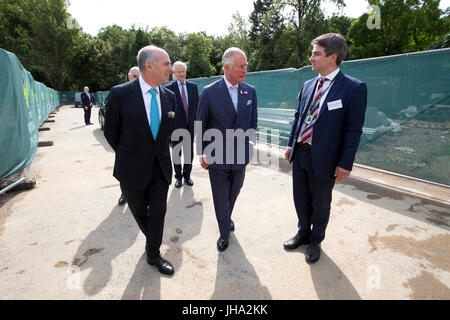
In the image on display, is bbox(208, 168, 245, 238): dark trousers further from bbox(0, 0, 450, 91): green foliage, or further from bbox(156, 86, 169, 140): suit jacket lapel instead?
bbox(0, 0, 450, 91): green foliage

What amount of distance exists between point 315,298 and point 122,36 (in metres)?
48.3

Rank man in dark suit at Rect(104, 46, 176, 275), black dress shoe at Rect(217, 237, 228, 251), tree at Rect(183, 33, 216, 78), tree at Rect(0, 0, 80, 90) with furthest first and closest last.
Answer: tree at Rect(183, 33, 216, 78)
tree at Rect(0, 0, 80, 90)
black dress shoe at Rect(217, 237, 228, 251)
man in dark suit at Rect(104, 46, 176, 275)

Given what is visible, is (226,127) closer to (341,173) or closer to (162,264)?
(341,173)

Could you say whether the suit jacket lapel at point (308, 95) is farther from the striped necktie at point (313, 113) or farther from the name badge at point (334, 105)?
the name badge at point (334, 105)

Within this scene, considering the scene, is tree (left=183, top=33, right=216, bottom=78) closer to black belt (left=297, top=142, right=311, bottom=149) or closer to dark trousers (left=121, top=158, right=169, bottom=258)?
black belt (left=297, top=142, right=311, bottom=149)

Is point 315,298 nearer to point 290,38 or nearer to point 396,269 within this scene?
point 396,269

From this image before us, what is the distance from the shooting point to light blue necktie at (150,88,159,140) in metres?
1.99

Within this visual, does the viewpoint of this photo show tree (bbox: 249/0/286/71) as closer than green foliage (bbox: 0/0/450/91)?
No

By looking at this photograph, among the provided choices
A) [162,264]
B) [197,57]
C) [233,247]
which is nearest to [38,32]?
[197,57]

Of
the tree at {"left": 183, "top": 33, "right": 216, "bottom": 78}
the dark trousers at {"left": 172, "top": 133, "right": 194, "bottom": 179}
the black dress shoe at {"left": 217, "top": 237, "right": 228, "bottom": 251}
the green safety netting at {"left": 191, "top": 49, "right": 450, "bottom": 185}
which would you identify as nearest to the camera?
the black dress shoe at {"left": 217, "top": 237, "right": 228, "bottom": 251}

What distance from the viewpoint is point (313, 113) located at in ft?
7.40

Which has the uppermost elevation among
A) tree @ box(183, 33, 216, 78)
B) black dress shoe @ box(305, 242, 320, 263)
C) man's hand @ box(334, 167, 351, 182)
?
tree @ box(183, 33, 216, 78)

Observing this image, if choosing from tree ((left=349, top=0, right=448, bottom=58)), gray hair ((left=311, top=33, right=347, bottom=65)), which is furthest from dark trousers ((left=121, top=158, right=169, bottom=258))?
tree ((left=349, top=0, right=448, bottom=58))

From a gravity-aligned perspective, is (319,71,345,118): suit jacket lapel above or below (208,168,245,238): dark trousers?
above
